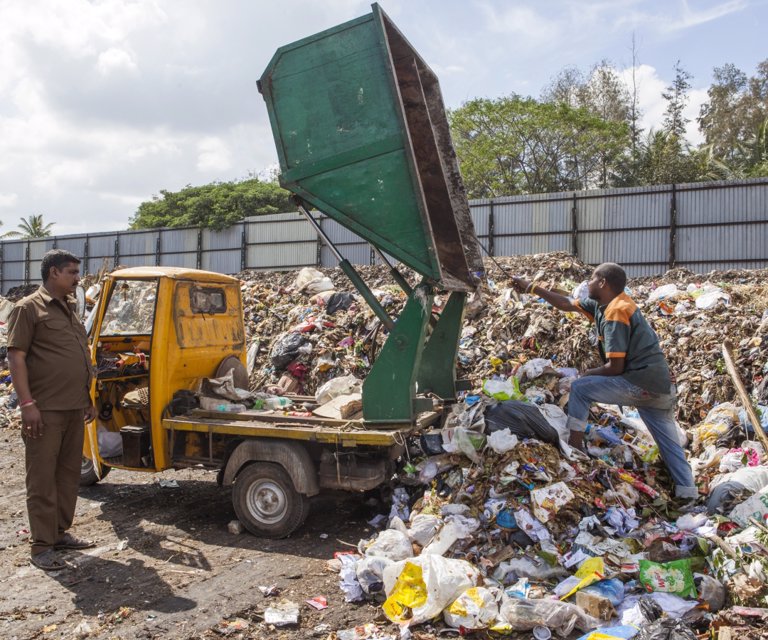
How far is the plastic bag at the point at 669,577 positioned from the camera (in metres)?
3.47

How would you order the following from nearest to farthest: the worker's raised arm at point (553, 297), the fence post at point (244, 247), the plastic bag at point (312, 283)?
the worker's raised arm at point (553, 297)
the plastic bag at point (312, 283)
the fence post at point (244, 247)

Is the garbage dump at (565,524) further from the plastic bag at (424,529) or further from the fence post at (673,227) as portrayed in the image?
the fence post at (673,227)

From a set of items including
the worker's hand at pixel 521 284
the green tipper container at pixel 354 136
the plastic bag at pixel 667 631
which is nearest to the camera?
the plastic bag at pixel 667 631

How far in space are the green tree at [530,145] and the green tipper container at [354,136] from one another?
2023cm

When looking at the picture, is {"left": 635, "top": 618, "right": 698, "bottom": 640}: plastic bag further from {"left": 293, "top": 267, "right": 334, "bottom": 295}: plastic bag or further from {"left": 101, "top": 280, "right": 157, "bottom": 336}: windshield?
{"left": 293, "top": 267, "right": 334, "bottom": 295}: plastic bag

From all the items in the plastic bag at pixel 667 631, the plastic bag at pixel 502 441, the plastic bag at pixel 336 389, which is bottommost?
the plastic bag at pixel 667 631

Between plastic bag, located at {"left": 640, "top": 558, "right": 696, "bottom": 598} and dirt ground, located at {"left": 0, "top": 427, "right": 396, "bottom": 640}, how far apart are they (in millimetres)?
1495

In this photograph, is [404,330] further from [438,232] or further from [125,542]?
[125,542]

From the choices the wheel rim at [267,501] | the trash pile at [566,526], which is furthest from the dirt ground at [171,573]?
the trash pile at [566,526]

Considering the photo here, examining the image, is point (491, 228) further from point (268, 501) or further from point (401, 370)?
point (268, 501)

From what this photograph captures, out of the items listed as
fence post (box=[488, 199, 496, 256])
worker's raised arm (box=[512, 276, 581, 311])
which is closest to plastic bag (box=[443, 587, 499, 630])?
worker's raised arm (box=[512, 276, 581, 311])

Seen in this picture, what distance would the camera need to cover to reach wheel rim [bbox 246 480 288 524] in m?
4.73

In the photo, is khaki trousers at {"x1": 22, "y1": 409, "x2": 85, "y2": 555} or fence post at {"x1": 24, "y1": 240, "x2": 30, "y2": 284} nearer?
khaki trousers at {"x1": 22, "y1": 409, "x2": 85, "y2": 555}

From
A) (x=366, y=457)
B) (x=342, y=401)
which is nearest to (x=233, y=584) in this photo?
(x=366, y=457)
